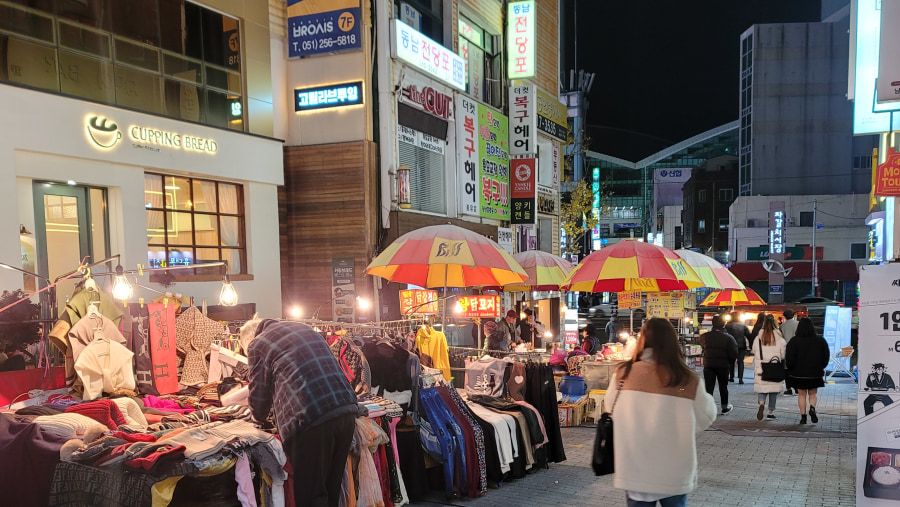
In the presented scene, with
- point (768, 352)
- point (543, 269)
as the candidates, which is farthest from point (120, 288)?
point (768, 352)

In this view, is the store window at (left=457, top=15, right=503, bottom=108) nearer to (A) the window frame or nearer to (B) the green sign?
(B) the green sign

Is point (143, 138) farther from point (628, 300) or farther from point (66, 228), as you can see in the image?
point (628, 300)

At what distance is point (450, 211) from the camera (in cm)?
1656

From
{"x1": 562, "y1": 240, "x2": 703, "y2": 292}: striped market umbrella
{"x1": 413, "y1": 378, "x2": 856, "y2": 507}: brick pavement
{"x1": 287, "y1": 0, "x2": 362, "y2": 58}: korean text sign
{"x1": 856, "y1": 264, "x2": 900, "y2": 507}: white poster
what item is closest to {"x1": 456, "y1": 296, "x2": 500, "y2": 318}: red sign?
{"x1": 562, "y1": 240, "x2": 703, "y2": 292}: striped market umbrella

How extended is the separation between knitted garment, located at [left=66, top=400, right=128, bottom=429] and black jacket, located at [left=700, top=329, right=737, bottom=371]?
949 centimetres

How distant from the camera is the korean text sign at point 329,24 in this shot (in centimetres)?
1250

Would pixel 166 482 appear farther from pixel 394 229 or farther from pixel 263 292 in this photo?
pixel 394 229

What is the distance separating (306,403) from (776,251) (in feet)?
145

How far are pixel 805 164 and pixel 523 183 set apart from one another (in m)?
36.4

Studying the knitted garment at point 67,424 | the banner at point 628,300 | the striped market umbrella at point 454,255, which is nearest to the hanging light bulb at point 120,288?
the knitted garment at point 67,424

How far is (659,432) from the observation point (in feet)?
11.8

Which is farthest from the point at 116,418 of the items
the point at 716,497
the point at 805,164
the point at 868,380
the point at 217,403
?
the point at 805,164

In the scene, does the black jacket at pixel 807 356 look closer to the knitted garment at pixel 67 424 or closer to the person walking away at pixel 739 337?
the person walking away at pixel 739 337

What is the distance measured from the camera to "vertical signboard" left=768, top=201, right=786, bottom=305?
41.5 m
